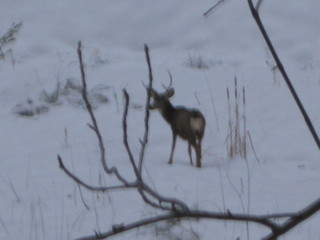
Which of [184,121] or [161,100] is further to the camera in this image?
[161,100]

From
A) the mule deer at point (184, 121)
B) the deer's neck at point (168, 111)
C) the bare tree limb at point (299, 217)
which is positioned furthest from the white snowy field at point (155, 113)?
the bare tree limb at point (299, 217)

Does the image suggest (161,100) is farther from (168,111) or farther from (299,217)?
(299,217)

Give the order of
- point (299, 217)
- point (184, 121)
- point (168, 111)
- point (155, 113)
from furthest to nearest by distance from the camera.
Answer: point (155, 113) → point (168, 111) → point (184, 121) → point (299, 217)

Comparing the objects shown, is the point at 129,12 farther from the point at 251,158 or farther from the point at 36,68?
the point at 251,158

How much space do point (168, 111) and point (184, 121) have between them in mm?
294

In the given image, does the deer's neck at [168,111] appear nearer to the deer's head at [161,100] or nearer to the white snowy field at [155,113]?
the deer's head at [161,100]

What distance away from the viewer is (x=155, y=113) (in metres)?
6.86

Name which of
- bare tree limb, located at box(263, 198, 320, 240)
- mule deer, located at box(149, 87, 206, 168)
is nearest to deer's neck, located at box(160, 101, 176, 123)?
mule deer, located at box(149, 87, 206, 168)

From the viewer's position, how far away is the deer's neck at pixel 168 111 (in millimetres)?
5684

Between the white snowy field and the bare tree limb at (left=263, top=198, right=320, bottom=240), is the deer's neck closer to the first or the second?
the white snowy field

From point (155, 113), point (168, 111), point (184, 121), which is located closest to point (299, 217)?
point (184, 121)

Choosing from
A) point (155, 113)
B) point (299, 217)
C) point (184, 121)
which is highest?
point (155, 113)

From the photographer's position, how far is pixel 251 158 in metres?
5.24

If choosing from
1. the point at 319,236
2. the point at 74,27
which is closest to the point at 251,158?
the point at 319,236
